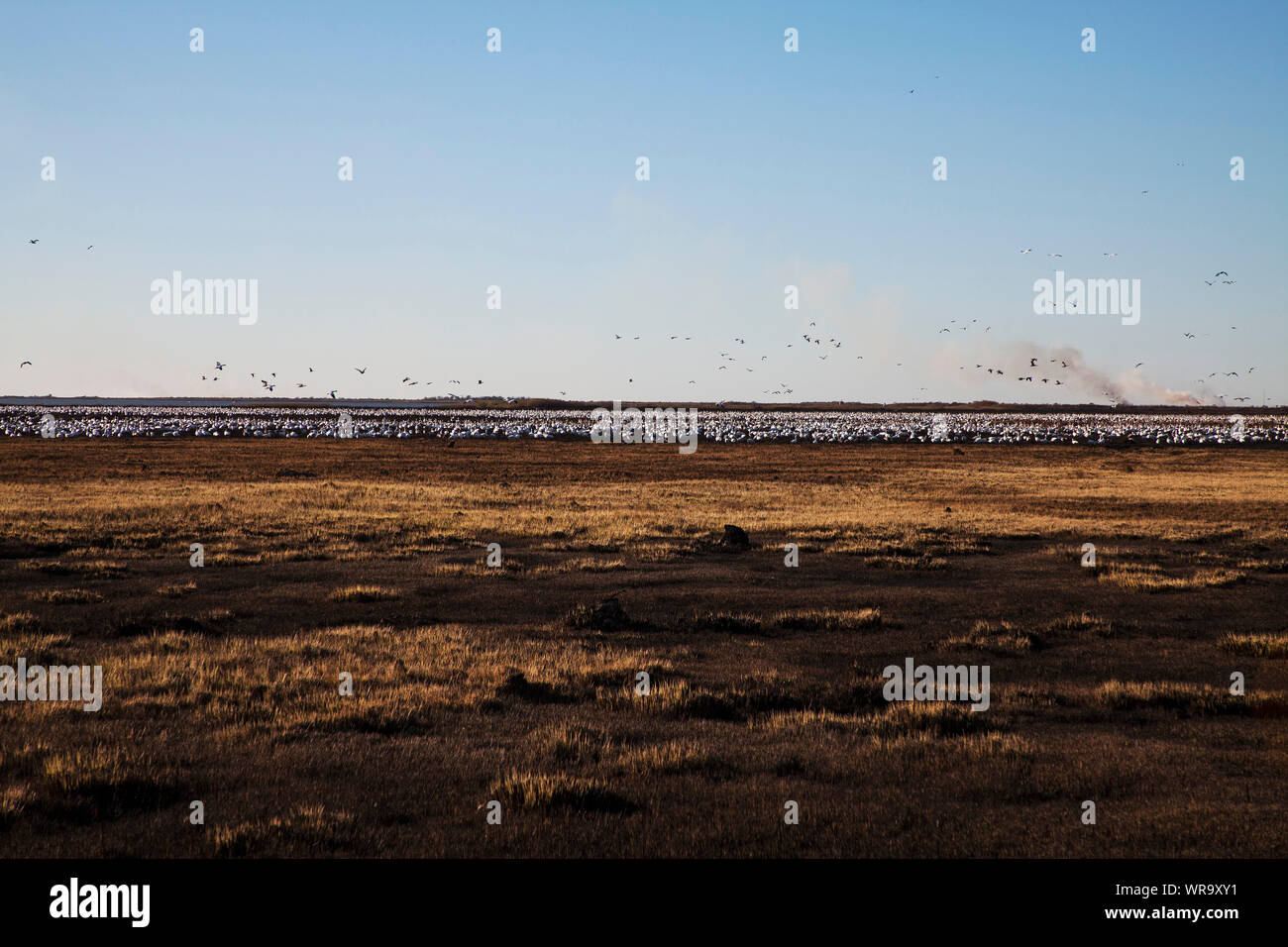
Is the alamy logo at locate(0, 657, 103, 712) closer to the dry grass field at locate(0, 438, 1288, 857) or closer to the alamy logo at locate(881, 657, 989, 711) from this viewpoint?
the dry grass field at locate(0, 438, 1288, 857)

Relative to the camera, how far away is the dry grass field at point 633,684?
7.08 m

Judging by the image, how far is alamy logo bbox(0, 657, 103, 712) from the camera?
10.4m

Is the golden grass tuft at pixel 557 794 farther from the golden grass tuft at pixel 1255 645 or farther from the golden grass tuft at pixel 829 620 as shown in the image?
the golden grass tuft at pixel 1255 645

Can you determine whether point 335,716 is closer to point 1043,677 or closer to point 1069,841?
point 1069,841

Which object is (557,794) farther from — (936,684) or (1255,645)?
(1255,645)

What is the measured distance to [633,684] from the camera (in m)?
11.6

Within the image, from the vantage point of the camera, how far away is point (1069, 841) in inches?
266
